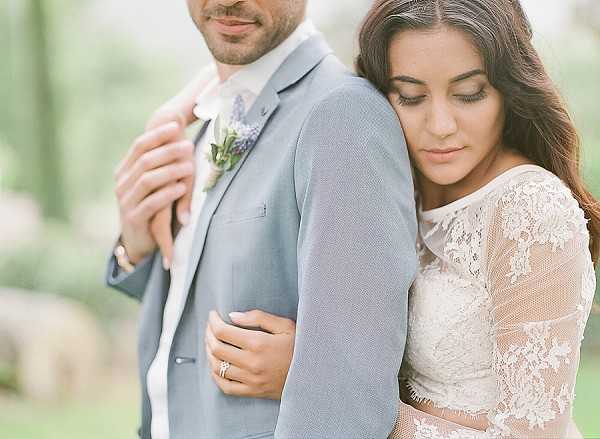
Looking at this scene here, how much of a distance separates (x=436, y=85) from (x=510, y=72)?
5.3 inches

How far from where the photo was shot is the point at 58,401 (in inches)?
229

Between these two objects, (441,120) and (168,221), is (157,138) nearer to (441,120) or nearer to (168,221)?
(168,221)

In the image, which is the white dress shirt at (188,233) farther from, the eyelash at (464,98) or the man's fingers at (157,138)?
the eyelash at (464,98)

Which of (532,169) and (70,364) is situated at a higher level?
(532,169)

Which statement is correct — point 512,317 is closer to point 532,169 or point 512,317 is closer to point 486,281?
point 486,281

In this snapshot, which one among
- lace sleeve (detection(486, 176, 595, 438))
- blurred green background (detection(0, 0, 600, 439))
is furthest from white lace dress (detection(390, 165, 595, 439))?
blurred green background (detection(0, 0, 600, 439))

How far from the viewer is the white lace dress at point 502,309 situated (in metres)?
1.62

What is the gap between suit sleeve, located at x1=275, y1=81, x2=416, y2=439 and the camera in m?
1.59

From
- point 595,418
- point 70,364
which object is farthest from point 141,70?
point 595,418

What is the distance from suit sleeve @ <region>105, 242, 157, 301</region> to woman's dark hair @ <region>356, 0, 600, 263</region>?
2.31ft

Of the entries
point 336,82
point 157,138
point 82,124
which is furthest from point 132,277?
point 82,124

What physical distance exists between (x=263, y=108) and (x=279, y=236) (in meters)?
0.30

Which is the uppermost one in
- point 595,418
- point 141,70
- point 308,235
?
point 308,235

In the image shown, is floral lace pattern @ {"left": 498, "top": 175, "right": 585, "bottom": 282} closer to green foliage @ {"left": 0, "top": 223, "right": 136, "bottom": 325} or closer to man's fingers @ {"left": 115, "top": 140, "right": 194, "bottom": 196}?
man's fingers @ {"left": 115, "top": 140, "right": 194, "bottom": 196}
